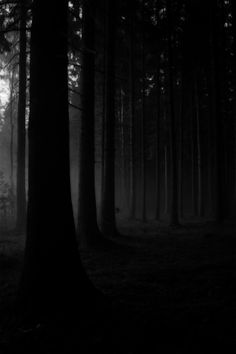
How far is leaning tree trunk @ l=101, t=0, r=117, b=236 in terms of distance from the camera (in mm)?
14500

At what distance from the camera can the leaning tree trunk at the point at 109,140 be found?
14.5 m

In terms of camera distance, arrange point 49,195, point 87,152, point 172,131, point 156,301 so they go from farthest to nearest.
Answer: point 172,131, point 87,152, point 156,301, point 49,195

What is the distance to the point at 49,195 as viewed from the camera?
18.7ft

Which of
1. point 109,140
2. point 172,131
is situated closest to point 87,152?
point 109,140

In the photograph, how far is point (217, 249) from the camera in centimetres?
1136

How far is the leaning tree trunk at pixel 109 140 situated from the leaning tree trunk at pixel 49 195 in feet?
28.4

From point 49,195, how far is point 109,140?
9252 mm

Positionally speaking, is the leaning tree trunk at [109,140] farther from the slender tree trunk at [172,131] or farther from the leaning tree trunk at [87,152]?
the slender tree trunk at [172,131]

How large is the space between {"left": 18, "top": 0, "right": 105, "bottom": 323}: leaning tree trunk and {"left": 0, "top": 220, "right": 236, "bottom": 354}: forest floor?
612 mm

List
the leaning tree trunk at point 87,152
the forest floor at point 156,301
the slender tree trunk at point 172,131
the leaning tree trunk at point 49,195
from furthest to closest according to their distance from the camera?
1. the slender tree trunk at point 172,131
2. the leaning tree trunk at point 87,152
3. the leaning tree trunk at point 49,195
4. the forest floor at point 156,301

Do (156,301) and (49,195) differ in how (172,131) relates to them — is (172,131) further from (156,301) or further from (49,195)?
(49,195)

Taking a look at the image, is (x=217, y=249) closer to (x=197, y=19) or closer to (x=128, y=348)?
(x=128, y=348)

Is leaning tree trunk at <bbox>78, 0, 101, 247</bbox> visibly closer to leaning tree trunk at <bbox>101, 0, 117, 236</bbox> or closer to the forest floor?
the forest floor

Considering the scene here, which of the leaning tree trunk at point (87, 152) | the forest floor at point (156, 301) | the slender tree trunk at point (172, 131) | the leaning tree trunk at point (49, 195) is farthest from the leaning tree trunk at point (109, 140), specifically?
the leaning tree trunk at point (49, 195)
